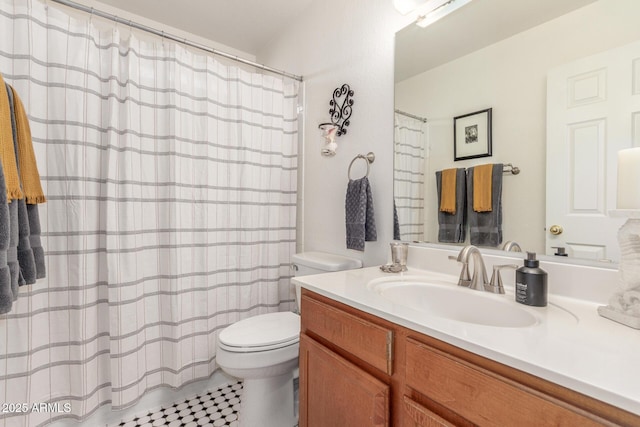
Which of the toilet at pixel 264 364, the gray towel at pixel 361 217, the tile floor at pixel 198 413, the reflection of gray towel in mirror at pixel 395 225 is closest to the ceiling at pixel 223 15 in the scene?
the gray towel at pixel 361 217

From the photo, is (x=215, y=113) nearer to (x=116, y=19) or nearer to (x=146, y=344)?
(x=116, y=19)

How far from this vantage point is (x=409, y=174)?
1394mm

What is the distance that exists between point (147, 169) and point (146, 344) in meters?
0.91

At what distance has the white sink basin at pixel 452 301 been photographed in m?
0.86

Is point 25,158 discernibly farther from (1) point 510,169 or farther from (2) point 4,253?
(1) point 510,169

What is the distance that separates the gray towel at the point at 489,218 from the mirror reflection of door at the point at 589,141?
16cm

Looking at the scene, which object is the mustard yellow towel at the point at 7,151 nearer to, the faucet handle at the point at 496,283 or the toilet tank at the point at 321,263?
the toilet tank at the point at 321,263

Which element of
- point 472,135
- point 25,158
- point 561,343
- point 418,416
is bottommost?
point 418,416

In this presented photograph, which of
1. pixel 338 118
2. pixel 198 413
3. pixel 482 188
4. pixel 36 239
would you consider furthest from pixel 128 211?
pixel 482 188

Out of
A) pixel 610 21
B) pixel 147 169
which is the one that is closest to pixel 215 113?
pixel 147 169

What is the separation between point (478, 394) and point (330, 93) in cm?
167

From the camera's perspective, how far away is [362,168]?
1.62 m

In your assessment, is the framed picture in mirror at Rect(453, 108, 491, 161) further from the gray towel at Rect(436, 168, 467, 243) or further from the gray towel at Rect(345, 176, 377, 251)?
the gray towel at Rect(345, 176, 377, 251)

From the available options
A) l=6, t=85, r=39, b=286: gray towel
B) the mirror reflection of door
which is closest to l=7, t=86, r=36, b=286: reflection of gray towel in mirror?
l=6, t=85, r=39, b=286: gray towel
